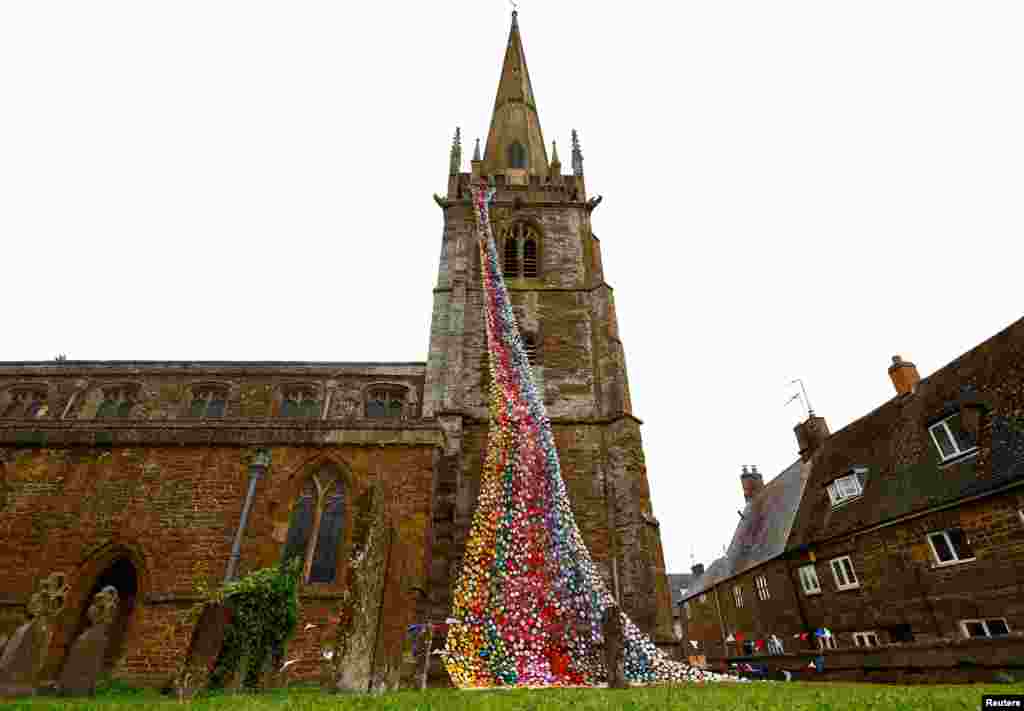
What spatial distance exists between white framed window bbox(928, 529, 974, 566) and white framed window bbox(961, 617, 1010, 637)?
133cm

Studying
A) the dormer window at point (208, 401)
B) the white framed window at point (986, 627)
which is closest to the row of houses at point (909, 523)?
the white framed window at point (986, 627)

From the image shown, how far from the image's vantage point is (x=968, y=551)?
12.2 meters

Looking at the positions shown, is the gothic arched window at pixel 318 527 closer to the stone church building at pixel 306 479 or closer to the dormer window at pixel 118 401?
the stone church building at pixel 306 479

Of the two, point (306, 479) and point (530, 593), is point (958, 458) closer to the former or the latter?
point (530, 593)

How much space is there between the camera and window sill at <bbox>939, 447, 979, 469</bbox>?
1277cm

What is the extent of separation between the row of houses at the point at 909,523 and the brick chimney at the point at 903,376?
4 centimetres

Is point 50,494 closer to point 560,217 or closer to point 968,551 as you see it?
point 560,217

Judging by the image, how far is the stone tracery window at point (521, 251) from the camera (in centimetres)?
2173

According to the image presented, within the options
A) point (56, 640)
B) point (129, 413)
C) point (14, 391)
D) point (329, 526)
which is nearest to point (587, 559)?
point (329, 526)

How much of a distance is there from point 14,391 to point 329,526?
1857 centimetres

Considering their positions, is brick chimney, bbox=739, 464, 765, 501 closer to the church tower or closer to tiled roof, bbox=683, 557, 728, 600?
tiled roof, bbox=683, 557, 728, 600

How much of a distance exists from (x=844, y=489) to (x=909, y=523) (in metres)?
3.27

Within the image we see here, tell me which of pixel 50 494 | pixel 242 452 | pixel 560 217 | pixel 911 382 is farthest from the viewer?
pixel 560 217

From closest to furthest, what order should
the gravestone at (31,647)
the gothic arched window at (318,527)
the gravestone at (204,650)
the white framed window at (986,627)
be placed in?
the gravestone at (204,650), the gravestone at (31,647), the white framed window at (986,627), the gothic arched window at (318,527)
